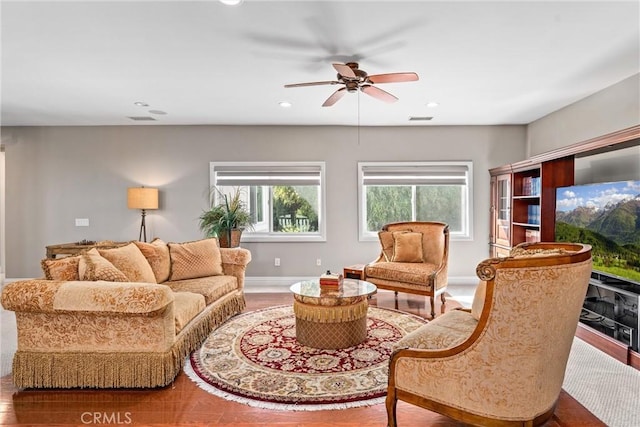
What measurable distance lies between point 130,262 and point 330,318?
176cm

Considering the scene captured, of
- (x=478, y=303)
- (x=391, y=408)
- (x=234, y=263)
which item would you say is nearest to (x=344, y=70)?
(x=478, y=303)

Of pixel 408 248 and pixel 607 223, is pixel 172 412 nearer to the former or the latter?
pixel 408 248

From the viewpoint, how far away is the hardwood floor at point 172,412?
2.03 meters

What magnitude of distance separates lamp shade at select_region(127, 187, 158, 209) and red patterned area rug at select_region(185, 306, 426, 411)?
256 cm

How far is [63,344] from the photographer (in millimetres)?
2320

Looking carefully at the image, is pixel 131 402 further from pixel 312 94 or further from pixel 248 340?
pixel 312 94

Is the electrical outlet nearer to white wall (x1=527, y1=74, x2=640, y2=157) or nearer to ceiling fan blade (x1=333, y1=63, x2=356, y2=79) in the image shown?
ceiling fan blade (x1=333, y1=63, x2=356, y2=79)

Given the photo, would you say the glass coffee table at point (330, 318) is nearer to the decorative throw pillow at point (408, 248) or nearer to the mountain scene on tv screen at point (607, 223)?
the decorative throw pillow at point (408, 248)

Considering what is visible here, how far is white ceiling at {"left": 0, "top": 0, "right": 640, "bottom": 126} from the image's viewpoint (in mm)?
2297

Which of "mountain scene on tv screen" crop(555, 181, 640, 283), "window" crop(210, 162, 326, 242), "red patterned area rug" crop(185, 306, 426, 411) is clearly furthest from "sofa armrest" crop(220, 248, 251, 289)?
"mountain scene on tv screen" crop(555, 181, 640, 283)

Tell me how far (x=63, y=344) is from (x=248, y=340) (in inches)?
54.7

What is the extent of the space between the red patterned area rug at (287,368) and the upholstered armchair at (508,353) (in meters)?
0.59

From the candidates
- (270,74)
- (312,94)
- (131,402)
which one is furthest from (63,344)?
(312,94)

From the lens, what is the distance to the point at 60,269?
8.13ft
